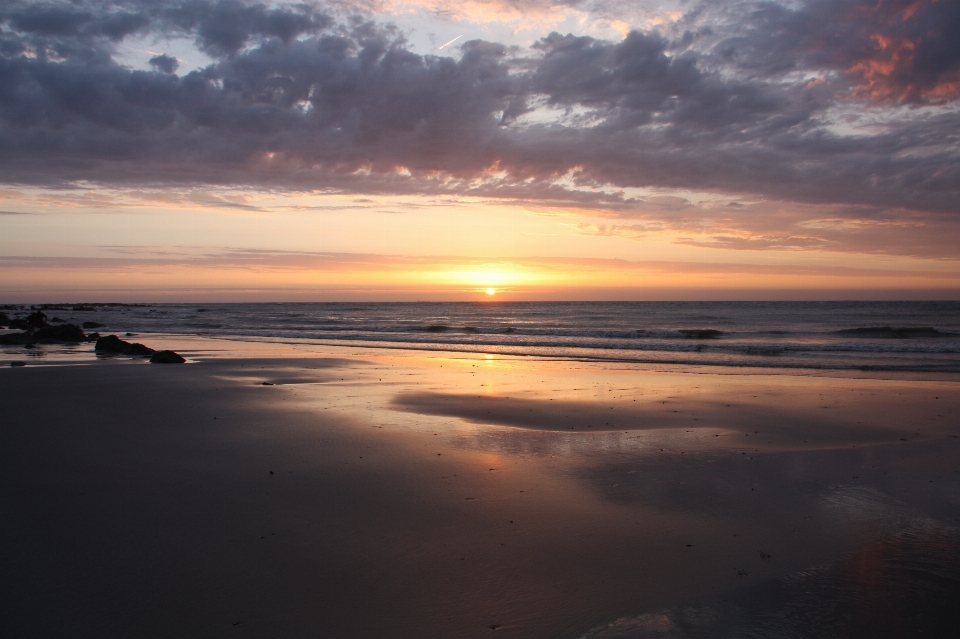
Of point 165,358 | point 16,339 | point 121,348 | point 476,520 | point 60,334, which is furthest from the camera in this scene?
point 60,334

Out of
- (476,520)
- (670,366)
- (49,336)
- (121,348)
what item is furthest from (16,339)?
(476,520)

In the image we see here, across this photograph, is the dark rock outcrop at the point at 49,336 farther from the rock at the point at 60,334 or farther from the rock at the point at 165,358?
the rock at the point at 165,358

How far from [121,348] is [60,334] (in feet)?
28.2

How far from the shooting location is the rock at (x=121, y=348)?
812 inches

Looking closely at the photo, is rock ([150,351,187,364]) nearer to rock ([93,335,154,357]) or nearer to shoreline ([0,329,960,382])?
shoreline ([0,329,960,382])

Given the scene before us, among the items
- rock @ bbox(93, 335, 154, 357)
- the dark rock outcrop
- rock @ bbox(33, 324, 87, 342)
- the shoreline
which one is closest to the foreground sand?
the shoreline

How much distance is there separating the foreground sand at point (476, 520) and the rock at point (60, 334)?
64.7ft

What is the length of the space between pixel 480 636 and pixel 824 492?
167 inches

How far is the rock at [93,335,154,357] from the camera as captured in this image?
67.7ft

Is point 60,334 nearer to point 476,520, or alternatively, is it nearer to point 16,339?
point 16,339

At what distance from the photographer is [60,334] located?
88.2ft

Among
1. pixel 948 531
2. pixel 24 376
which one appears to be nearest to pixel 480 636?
pixel 948 531

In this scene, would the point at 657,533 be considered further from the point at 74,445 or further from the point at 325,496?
the point at 74,445

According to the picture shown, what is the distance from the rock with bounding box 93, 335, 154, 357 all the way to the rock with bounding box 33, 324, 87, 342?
7.12m
